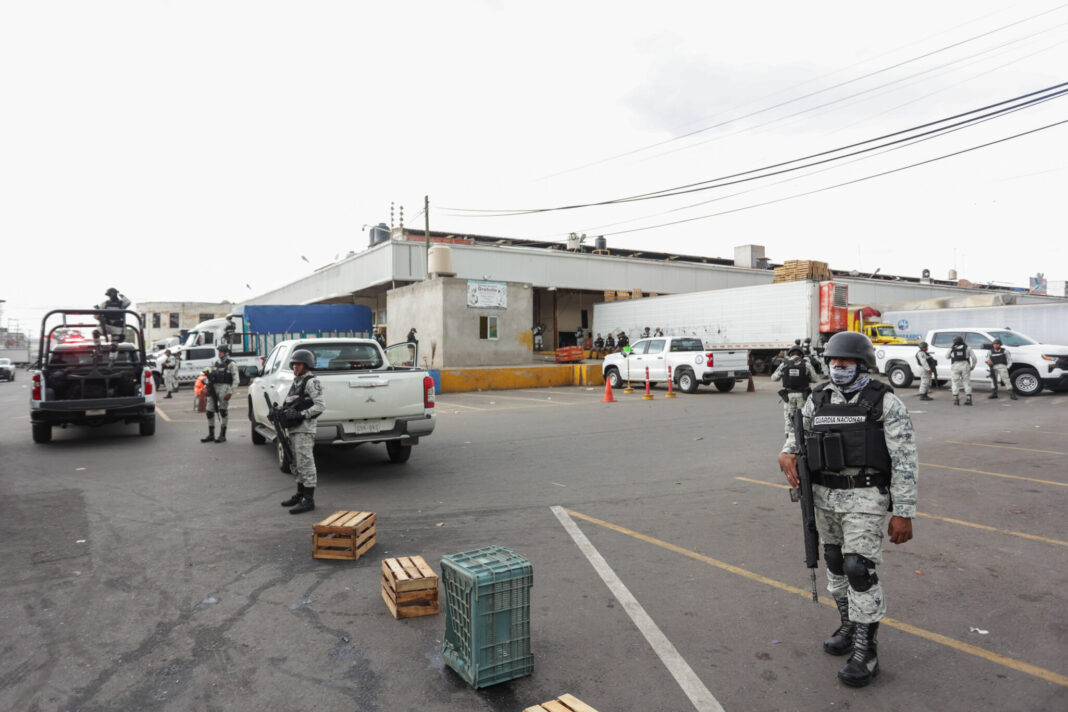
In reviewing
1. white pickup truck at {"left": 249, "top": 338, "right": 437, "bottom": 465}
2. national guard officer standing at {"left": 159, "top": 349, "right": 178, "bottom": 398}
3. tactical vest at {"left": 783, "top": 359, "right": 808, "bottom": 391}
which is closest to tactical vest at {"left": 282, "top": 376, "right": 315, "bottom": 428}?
white pickup truck at {"left": 249, "top": 338, "right": 437, "bottom": 465}

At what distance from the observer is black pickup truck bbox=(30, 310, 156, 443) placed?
11.1m

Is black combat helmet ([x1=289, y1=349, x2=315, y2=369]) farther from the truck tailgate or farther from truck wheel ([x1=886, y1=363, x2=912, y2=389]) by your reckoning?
truck wheel ([x1=886, y1=363, x2=912, y2=389])

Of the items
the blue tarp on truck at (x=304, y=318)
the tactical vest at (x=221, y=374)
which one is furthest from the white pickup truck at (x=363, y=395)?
the blue tarp on truck at (x=304, y=318)

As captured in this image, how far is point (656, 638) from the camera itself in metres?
3.78

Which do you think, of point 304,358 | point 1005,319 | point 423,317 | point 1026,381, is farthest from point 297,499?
point 1005,319

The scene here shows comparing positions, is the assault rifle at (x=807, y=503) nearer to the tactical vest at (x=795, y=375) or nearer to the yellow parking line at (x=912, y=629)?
the yellow parking line at (x=912, y=629)

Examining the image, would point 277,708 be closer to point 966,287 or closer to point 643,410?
point 643,410

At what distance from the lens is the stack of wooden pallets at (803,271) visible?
88.6 ft

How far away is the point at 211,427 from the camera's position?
11359 millimetres

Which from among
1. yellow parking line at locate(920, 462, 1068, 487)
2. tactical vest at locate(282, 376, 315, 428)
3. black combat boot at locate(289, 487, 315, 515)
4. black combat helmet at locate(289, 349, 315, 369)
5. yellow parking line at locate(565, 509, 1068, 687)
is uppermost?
black combat helmet at locate(289, 349, 315, 369)

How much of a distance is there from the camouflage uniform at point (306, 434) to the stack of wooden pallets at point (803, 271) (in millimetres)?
24032

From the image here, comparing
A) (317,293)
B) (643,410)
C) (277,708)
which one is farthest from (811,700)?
(317,293)

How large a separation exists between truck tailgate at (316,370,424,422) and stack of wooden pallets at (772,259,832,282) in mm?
22224

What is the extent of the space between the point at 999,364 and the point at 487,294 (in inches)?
684
